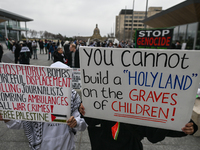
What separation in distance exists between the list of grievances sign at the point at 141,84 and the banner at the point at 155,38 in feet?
17.2

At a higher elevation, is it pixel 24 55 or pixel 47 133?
pixel 24 55

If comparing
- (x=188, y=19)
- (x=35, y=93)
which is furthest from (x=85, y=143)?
(x=188, y=19)

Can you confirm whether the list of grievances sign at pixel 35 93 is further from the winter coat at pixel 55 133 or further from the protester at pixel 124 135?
the protester at pixel 124 135

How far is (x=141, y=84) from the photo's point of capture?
1528 millimetres

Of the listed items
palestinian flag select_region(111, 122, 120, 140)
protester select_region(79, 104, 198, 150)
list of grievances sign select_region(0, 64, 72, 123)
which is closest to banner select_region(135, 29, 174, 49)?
protester select_region(79, 104, 198, 150)

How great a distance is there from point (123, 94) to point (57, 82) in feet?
2.50

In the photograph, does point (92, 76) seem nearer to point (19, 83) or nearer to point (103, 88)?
point (103, 88)

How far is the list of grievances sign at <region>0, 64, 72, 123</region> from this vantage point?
1.74m

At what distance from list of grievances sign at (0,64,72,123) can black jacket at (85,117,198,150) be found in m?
0.45

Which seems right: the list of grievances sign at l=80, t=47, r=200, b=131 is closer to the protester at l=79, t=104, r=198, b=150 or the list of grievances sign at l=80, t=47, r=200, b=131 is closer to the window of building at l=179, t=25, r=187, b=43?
the protester at l=79, t=104, r=198, b=150

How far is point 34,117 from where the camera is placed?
6.11ft

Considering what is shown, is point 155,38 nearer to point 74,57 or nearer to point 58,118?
point 74,57

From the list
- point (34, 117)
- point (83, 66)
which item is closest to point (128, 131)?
point (83, 66)

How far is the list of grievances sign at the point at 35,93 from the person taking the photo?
1.74m
